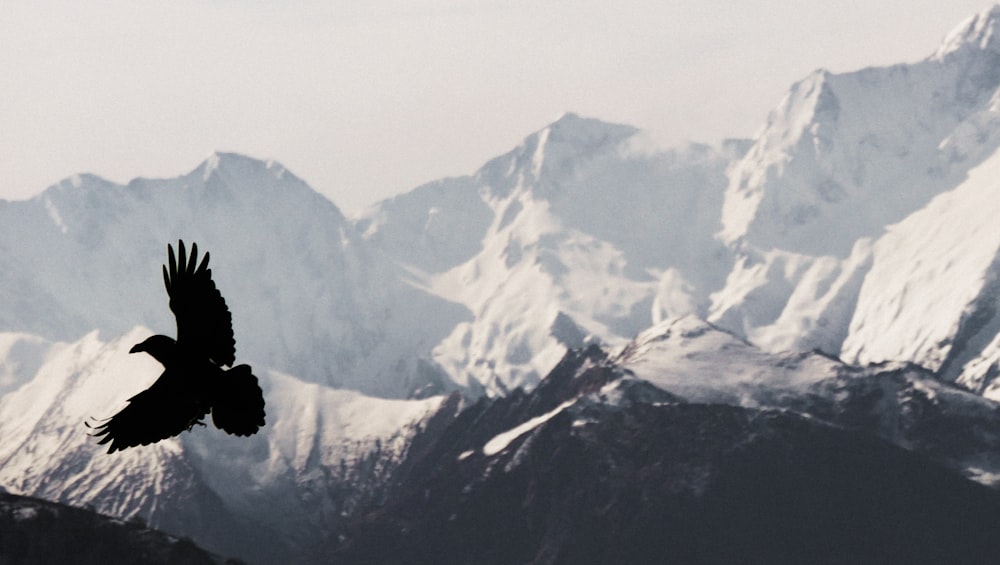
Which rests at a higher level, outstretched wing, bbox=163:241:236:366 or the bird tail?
outstretched wing, bbox=163:241:236:366

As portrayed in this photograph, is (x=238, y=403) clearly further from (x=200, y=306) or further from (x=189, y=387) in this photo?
(x=200, y=306)

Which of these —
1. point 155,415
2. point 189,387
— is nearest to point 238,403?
point 189,387

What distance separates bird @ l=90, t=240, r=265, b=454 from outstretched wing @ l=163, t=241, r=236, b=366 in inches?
0.6

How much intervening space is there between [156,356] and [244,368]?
1.55 metres

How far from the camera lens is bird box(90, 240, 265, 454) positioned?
105ft

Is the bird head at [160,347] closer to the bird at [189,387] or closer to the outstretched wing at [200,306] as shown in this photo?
the bird at [189,387]

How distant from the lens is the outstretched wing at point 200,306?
32.9m

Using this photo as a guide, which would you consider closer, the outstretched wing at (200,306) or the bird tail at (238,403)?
the bird tail at (238,403)

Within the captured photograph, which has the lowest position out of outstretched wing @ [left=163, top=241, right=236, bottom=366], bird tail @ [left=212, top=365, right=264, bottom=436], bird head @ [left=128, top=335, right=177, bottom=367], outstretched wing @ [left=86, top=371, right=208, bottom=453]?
outstretched wing @ [left=86, top=371, right=208, bottom=453]

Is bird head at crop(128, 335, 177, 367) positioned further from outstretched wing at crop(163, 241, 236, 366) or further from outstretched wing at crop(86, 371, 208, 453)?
outstretched wing at crop(163, 241, 236, 366)

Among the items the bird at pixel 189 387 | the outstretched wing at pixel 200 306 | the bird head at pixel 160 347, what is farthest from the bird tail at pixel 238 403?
the bird head at pixel 160 347

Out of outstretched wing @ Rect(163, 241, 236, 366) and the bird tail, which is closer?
the bird tail

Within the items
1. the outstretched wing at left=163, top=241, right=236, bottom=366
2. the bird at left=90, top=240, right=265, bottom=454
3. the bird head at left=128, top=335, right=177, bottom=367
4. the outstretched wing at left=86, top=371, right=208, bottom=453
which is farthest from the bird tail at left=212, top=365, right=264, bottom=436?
the bird head at left=128, top=335, right=177, bottom=367

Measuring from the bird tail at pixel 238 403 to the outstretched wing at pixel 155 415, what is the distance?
41cm
